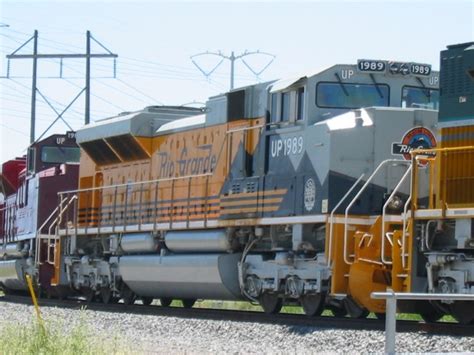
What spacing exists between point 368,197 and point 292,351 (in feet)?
12.3

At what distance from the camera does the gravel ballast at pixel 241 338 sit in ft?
41.3

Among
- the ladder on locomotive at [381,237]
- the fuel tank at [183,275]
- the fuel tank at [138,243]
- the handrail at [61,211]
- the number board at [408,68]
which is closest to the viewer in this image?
the ladder on locomotive at [381,237]

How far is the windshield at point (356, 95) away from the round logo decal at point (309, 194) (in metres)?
1.24

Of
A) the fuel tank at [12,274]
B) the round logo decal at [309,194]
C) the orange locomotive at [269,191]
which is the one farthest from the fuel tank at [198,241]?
the fuel tank at [12,274]

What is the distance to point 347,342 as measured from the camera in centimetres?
1316

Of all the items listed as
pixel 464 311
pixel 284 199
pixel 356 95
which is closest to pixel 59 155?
pixel 284 199

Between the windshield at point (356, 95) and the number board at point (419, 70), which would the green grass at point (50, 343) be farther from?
the number board at point (419, 70)

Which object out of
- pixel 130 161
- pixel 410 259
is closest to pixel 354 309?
pixel 410 259

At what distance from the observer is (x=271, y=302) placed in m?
18.0

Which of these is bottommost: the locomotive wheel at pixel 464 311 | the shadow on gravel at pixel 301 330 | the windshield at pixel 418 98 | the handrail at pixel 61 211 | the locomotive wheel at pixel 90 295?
the locomotive wheel at pixel 90 295

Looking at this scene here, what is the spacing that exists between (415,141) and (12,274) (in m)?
14.1

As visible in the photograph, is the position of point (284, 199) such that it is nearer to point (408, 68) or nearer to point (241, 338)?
point (408, 68)

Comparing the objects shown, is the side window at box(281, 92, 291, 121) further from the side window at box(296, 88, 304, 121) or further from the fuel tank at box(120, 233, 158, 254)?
the fuel tank at box(120, 233, 158, 254)

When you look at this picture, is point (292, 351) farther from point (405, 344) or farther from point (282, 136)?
point (282, 136)
